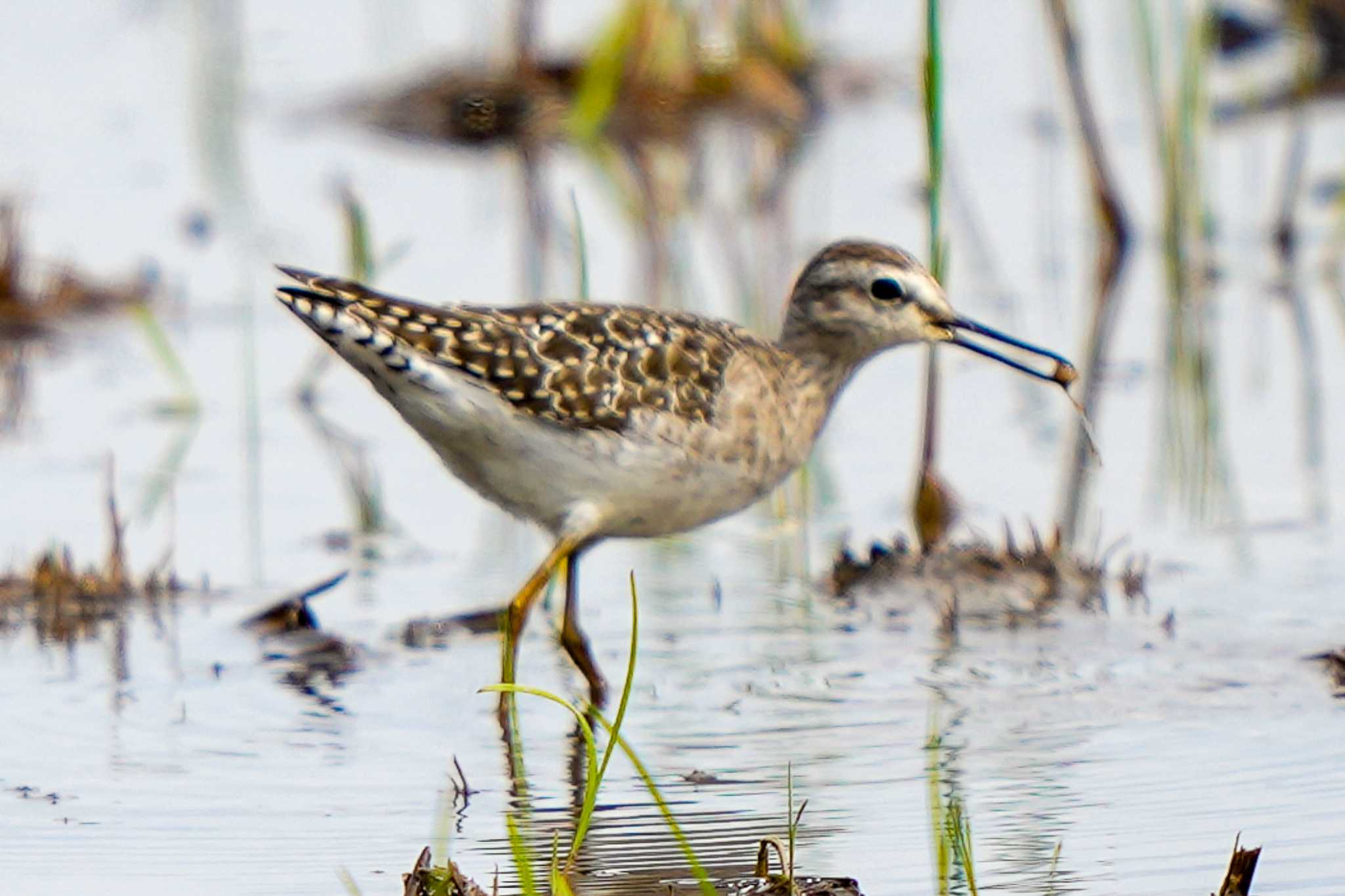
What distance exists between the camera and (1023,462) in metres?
10.6

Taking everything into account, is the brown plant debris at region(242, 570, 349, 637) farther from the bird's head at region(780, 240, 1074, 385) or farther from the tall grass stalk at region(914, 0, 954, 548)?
the tall grass stalk at region(914, 0, 954, 548)

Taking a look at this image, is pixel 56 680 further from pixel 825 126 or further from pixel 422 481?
pixel 825 126

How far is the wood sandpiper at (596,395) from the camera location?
778 centimetres

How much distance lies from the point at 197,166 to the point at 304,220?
1.33m

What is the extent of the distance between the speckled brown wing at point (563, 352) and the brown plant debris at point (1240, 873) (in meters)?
2.77

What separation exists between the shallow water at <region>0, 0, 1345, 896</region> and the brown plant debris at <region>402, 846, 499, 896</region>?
125 mm

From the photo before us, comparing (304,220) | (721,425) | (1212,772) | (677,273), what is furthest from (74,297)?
(1212,772)

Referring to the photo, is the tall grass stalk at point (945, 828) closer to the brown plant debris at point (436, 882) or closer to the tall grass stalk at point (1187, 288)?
the brown plant debris at point (436, 882)

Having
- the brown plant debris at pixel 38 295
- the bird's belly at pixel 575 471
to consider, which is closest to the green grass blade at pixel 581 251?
the bird's belly at pixel 575 471

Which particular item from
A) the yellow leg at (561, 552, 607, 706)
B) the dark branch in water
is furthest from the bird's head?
the dark branch in water

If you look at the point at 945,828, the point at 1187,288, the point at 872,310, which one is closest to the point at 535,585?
the point at 872,310

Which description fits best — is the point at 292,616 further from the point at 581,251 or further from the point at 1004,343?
the point at 1004,343

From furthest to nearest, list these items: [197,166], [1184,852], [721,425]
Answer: [197,166], [721,425], [1184,852]

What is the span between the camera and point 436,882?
5.55m
